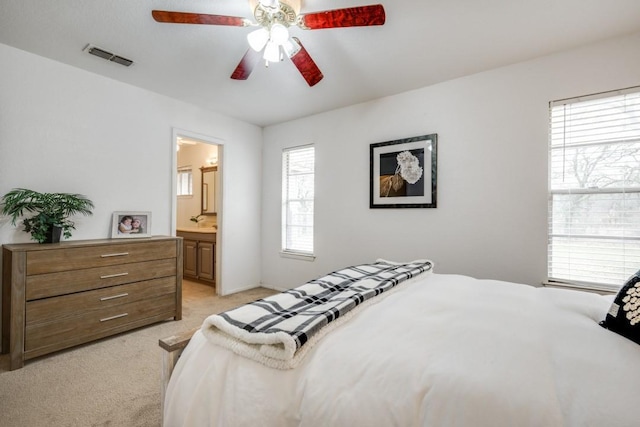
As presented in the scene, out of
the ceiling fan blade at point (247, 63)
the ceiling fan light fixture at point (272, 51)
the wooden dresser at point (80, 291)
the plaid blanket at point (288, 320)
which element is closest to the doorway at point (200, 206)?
the wooden dresser at point (80, 291)

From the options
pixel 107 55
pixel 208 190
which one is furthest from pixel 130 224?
pixel 208 190

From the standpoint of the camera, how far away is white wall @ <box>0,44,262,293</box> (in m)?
2.38

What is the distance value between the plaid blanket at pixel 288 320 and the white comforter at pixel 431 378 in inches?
1.5

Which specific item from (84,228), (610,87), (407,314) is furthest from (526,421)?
(84,228)

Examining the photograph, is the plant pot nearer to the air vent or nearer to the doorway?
the doorway

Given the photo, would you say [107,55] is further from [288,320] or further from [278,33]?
[288,320]

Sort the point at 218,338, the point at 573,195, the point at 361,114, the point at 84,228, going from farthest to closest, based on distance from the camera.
A: the point at 361,114 → the point at 84,228 → the point at 573,195 → the point at 218,338

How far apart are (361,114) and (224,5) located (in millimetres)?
2011

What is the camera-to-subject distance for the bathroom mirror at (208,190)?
5.13 metres

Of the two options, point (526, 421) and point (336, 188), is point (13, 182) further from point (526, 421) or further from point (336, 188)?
point (526, 421)

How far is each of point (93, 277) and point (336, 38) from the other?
9.39 ft

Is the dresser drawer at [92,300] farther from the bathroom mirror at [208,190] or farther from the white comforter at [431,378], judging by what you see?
the bathroom mirror at [208,190]

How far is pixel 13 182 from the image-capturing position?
2.36 metres

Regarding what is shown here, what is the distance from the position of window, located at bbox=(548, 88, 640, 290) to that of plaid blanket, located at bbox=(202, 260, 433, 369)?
72.5 inches
